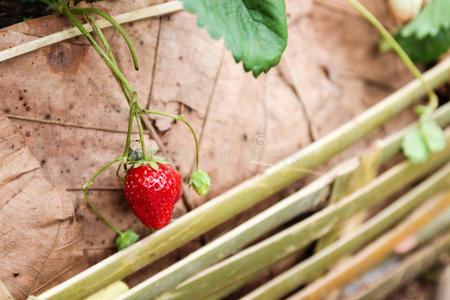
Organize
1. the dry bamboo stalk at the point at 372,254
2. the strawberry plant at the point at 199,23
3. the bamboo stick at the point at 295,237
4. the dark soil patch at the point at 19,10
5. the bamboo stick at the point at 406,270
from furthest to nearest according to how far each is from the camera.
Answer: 1. the bamboo stick at the point at 406,270
2. the dry bamboo stalk at the point at 372,254
3. the bamboo stick at the point at 295,237
4. the dark soil patch at the point at 19,10
5. the strawberry plant at the point at 199,23

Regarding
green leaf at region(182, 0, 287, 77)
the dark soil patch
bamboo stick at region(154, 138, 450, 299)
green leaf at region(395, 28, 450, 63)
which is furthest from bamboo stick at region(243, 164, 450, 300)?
the dark soil patch

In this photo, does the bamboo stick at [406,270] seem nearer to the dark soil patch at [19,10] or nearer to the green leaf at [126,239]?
the green leaf at [126,239]

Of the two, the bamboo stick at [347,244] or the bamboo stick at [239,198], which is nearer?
the bamboo stick at [239,198]

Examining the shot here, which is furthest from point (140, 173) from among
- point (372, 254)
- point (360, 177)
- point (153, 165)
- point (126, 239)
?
point (372, 254)

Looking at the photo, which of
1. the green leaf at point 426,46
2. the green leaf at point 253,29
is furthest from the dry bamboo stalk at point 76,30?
the green leaf at point 426,46

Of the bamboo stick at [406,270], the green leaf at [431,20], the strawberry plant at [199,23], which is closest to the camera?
the strawberry plant at [199,23]

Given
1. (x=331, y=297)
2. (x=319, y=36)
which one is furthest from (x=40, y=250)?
(x=331, y=297)

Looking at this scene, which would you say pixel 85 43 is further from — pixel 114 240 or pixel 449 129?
pixel 449 129
